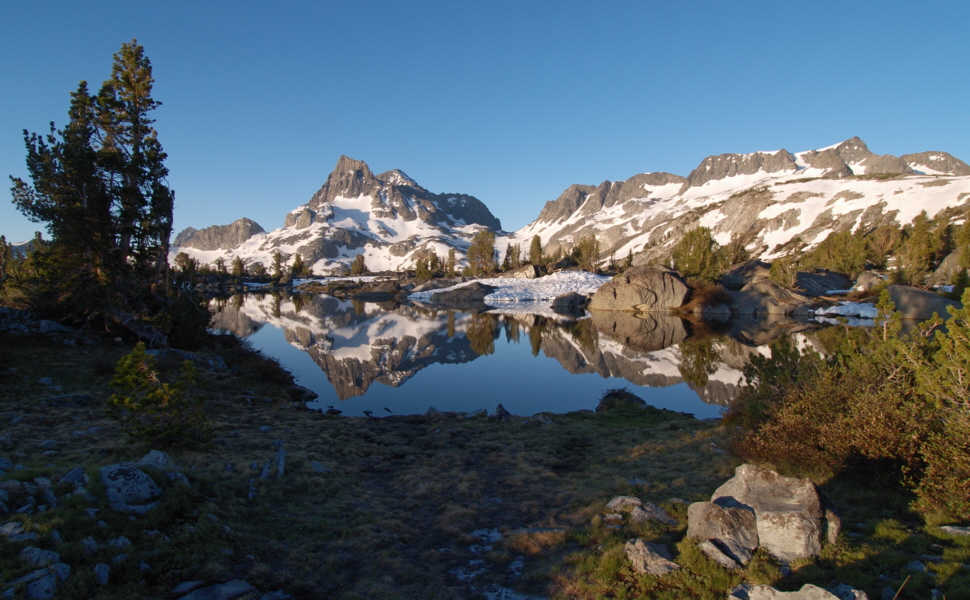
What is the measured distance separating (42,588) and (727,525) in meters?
7.85

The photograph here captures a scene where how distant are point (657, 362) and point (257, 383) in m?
22.7

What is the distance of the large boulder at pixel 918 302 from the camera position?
4959cm

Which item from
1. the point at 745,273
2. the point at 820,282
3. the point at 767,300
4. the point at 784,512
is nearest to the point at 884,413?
the point at 784,512

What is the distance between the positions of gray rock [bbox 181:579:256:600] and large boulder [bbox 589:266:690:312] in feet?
227

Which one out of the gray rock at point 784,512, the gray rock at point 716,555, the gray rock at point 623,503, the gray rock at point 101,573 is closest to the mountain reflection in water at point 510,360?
the gray rock at point 623,503

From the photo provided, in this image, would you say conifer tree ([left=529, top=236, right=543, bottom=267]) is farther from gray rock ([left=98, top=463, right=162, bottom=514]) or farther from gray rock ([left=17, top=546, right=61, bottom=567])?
gray rock ([left=17, top=546, right=61, bottom=567])

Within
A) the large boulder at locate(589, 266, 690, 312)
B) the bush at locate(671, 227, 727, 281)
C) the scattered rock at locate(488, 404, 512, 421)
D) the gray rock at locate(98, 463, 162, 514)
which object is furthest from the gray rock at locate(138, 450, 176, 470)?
the bush at locate(671, 227, 727, 281)

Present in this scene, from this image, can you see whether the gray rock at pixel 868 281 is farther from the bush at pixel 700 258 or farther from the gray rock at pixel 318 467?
the gray rock at pixel 318 467

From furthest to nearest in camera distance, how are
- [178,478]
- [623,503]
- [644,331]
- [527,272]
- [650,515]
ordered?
[527,272] < [644,331] < [623,503] < [650,515] < [178,478]

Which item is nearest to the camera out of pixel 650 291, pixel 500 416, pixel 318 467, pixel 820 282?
pixel 318 467

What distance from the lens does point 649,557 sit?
6.11 m

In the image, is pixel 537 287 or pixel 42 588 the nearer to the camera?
pixel 42 588

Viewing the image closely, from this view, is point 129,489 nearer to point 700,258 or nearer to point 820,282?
point 700,258

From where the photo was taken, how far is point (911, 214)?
14700 centimetres
